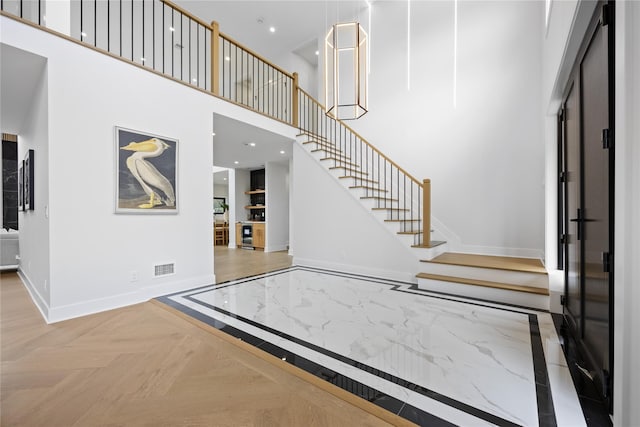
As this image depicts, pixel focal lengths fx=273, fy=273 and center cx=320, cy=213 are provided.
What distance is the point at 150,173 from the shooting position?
3.39 m

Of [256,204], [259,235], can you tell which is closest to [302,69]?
[256,204]

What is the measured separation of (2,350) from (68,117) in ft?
7.08

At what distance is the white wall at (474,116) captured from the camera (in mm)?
4359

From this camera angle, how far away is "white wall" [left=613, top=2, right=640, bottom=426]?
1076 millimetres

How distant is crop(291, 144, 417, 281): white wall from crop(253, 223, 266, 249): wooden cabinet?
2.62 metres

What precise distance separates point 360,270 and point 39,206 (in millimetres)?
4298

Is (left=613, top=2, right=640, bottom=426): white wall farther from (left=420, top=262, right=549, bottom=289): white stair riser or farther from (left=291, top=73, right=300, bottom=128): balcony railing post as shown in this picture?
(left=291, top=73, right=300, bottom=128): balcony railing post

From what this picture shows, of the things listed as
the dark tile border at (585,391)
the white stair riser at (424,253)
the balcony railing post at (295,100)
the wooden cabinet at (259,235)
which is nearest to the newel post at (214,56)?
the balcony railing post at (295,100)

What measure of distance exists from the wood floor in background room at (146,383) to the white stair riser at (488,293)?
247 centimetres

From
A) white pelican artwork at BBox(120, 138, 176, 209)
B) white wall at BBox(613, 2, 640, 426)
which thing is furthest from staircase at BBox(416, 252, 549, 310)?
white pelican artwork at BBox(120, 138, 176, 209)

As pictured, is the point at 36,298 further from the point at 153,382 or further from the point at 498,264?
the point at 498,264

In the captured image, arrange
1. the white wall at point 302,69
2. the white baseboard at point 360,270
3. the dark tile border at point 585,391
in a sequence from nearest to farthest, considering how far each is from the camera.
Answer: the dark tile border at point 585,391, the white baseboard at point 360,270, the white wall at point 302,69

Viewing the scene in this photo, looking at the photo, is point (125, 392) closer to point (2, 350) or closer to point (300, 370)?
point (300, 370)

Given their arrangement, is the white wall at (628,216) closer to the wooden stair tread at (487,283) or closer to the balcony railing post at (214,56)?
the wooden stair tread at (487,283)
